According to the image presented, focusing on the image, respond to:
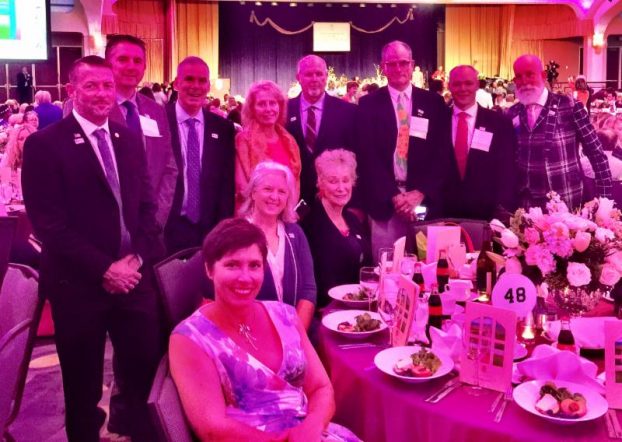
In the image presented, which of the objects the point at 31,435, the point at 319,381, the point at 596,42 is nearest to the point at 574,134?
the point at 319,381

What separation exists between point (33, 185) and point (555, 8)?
19503 mm

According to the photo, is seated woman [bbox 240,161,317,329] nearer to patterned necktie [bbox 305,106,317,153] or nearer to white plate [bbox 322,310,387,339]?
white plate [bbox 322,310,387,339]

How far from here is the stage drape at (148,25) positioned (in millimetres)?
17797

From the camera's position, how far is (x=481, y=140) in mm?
3930

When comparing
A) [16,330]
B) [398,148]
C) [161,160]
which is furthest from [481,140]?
[16,330]

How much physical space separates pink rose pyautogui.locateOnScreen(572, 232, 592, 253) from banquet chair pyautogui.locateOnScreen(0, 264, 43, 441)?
65.4 inches

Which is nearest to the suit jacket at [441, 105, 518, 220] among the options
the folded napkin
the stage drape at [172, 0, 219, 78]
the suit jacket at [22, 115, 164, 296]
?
the suit jacket at [22, 115, 164, 296]

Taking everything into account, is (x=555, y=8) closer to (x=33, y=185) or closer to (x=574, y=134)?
(x=574, y=134)

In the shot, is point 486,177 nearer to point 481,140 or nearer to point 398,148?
point 481,140

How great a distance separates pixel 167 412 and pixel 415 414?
0.64 meters

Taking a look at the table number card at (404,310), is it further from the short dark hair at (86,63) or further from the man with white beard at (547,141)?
the man with white beard at (547,141)

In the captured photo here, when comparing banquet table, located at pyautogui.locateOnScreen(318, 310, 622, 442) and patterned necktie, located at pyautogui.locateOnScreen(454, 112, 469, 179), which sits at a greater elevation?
patterned necktie, located at pyautogui.locateOnScreen(454, 112, 469, 179)

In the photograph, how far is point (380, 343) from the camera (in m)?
2.27

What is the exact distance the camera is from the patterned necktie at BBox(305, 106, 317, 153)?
3.98m
